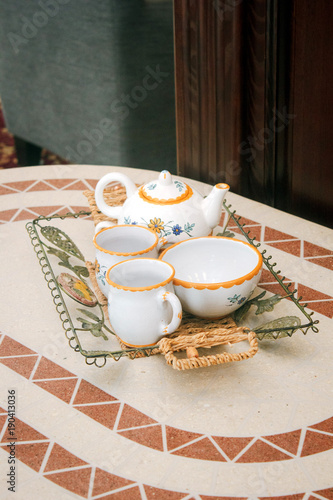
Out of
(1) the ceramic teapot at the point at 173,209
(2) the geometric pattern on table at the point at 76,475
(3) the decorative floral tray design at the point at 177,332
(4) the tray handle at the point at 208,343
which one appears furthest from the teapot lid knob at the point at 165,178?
(2) the geometric pattern on table at the point at 76,475

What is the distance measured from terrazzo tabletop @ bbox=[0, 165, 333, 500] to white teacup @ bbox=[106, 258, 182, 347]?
0.05 m

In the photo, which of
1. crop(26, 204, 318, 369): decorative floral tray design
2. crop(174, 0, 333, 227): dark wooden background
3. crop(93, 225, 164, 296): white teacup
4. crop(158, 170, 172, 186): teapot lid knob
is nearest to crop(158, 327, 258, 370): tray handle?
crop(26, 204, 318, 369): decorative floral tray design

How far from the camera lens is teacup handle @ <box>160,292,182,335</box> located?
28.6 inches

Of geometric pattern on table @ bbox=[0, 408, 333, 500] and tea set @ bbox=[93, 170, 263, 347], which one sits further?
tea set @ bbox=[93, 170, 263, 347]

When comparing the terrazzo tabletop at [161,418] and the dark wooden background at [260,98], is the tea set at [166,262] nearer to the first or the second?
the terrazzo tabletop at [161,418]

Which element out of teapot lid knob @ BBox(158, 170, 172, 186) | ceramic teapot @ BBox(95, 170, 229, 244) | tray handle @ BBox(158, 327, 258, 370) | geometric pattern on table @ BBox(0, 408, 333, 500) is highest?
teapot lid knob @ BBox(158, 170, 172, 186)

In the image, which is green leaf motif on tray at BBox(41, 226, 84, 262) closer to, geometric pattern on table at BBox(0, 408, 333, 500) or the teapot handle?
the teapot handle

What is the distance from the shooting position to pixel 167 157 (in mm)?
2516

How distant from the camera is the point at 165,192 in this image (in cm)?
91

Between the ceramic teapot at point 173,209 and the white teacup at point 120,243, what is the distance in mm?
23

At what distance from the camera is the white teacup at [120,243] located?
2.75 feet

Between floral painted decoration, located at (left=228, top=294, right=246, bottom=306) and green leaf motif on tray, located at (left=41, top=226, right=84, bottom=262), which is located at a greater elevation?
floral painted decoration, located at (left=228, top=294, right=246, bottom=306)

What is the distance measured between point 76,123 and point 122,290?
1904 millimetres

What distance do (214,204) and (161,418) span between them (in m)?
0.35
